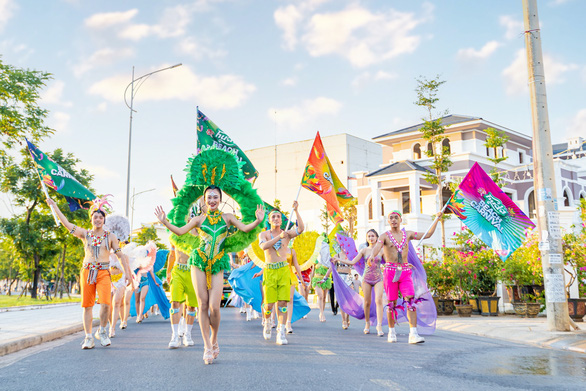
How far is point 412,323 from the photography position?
30.9ft

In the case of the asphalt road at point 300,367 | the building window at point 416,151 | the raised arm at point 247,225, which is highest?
the building window at point 416,151

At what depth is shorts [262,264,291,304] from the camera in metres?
9.62

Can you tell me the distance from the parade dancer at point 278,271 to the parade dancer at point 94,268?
2504 millimetres

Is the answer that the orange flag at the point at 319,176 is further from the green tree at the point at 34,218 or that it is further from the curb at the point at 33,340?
the green tree at the point at 34,218

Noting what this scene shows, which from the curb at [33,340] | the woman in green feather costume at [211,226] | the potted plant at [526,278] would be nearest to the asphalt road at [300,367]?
the curb at [33,340]

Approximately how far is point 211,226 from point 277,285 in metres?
2.78

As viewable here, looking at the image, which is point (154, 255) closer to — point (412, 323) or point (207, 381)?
point (412, 323)

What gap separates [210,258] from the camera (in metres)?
7.13

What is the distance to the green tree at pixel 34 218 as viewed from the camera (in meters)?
34.3

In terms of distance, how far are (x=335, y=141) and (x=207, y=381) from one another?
6058 centimetres

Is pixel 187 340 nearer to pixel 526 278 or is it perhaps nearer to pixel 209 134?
pixel 209 134

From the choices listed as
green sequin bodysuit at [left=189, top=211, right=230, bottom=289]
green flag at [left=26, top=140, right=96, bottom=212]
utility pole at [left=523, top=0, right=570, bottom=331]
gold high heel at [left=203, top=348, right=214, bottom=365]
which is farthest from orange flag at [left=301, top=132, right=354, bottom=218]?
gold high heel at [left=203, top=348, right=214, bottom=365]

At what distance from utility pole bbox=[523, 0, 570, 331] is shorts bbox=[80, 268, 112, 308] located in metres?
8.08

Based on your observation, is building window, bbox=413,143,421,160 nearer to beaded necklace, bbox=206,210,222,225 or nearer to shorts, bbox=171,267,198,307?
shorts, bbox=171,267,198,307
